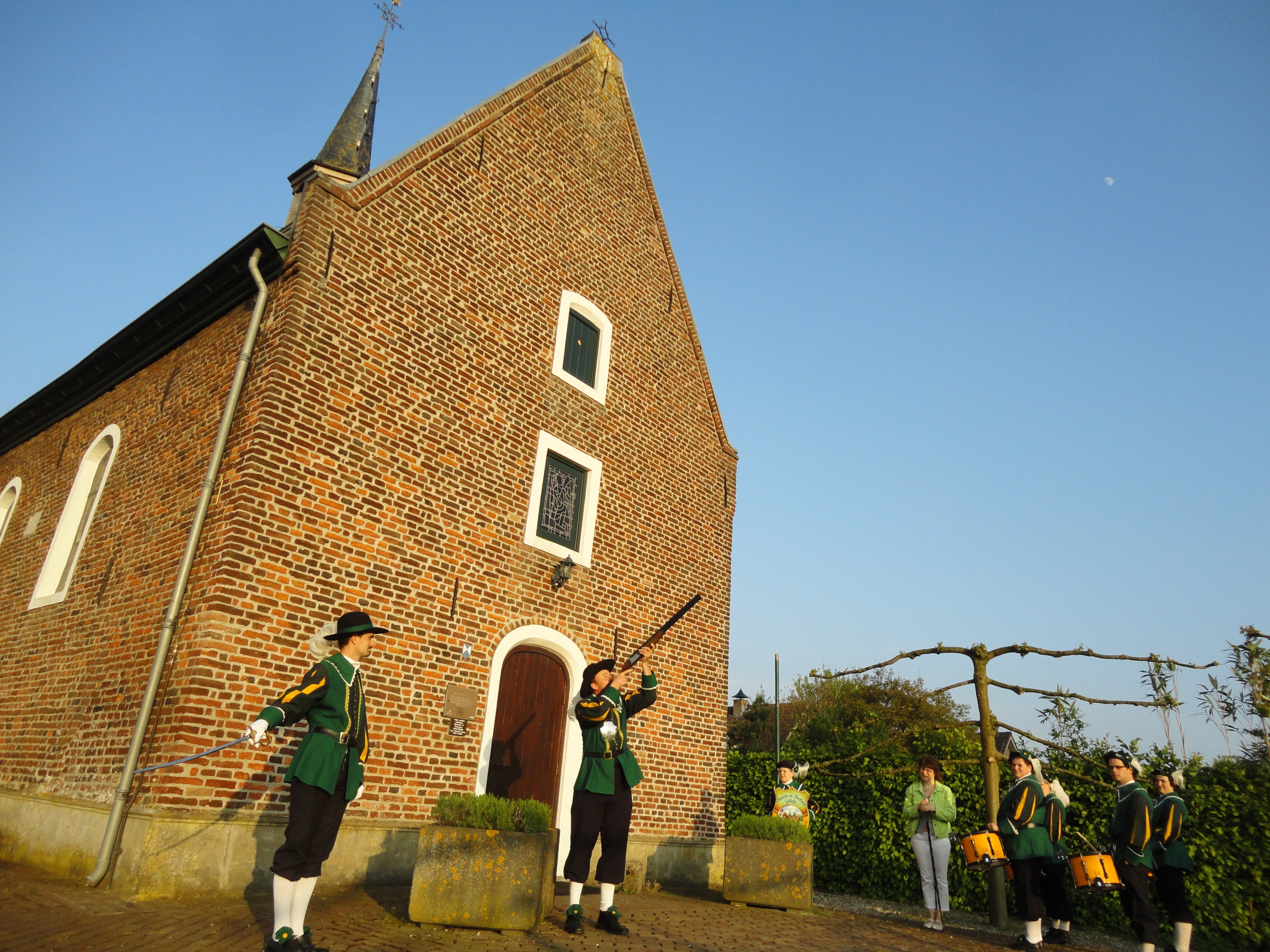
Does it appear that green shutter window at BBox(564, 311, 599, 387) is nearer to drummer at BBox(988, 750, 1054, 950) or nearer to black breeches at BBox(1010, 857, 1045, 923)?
drummer at BBox(988, 750, 1054, 950)

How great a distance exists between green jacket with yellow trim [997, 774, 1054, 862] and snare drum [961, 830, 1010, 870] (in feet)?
0.48

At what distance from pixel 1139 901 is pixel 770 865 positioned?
11.0ft

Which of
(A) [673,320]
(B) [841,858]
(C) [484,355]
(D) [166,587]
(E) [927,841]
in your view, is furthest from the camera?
(A) [673,320]

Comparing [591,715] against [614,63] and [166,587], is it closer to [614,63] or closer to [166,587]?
[166,587]

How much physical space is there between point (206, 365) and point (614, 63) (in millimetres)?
8998

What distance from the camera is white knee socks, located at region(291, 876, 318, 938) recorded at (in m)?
4.55

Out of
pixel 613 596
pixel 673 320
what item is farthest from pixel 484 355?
pixel 673 320

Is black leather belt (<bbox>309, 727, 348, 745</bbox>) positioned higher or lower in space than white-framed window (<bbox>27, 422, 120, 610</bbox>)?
lower

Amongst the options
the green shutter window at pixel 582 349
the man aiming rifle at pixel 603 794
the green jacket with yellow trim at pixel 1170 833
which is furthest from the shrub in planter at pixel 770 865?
the green shutter window at pixel 582 349

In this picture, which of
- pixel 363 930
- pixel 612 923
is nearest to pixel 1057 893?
pixel 612 923

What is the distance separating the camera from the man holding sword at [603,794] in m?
6.05

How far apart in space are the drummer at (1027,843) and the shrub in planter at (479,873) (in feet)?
14.5

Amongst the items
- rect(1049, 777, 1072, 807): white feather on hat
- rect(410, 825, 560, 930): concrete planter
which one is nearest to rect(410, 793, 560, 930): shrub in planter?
rect(410, 825, 560, 930): concrete planter

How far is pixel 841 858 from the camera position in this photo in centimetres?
1138
